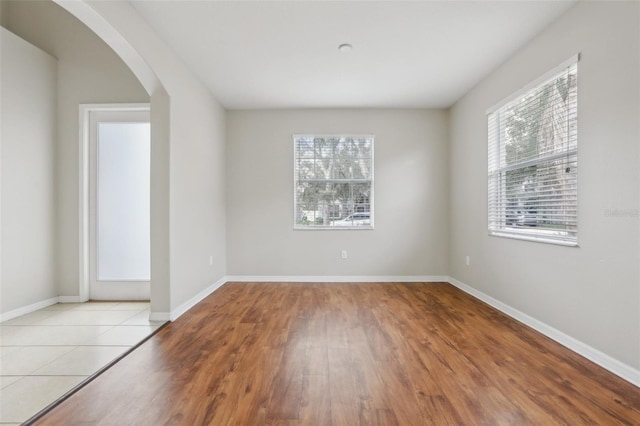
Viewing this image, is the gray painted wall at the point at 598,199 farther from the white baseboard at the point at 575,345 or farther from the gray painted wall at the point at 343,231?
the gray painted wall at the point at 343,231

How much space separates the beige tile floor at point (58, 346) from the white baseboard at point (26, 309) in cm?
7

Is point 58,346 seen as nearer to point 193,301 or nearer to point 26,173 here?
point 193,301

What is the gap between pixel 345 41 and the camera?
271 cm

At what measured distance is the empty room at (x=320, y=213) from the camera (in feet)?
5.85

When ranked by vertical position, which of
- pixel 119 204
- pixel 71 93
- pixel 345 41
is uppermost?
pixel 345 41

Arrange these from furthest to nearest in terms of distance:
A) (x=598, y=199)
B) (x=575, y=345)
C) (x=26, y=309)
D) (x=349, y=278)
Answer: (x=349, y=278) < (x=26, y=309) < (x=575, y=345) < (x=598, y=199)

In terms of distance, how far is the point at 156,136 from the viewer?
9.27ft

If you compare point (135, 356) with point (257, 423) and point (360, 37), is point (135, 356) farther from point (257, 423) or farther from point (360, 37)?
point (360, 37)

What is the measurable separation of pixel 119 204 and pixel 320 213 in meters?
2.68

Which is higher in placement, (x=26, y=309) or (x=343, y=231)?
(x=343, y=231)

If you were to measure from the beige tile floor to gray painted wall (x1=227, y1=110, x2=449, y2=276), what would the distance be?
183 centimetres

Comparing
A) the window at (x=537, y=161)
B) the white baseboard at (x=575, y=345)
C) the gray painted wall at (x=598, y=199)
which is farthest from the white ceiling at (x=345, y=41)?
the white baseboard at (x=575, y=345)

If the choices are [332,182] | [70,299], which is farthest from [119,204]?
[332,182]

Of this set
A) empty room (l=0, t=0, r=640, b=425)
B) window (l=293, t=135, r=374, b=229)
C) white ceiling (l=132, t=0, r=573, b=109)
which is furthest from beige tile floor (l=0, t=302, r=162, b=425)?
white ceiling (l=132, t=0, r=573, b=109)
